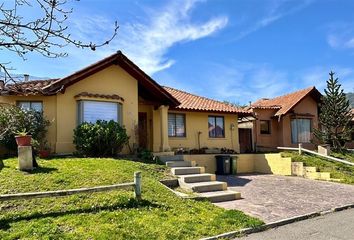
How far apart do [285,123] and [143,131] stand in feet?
43.8

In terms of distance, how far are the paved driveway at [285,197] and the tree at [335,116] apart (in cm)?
925

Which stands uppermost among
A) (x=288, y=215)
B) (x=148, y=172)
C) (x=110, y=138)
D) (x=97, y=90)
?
(x=97, y=90)

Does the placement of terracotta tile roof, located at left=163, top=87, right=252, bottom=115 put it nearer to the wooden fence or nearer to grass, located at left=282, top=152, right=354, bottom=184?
grass, located at left=282, top=152, right=354, bottom=184

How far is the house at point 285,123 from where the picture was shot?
28297 mm

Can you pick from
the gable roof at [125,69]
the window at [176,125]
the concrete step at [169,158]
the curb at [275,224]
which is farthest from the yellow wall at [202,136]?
the curb at [275,224]

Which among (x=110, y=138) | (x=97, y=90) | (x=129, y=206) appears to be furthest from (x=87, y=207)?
(x=97, y=90)

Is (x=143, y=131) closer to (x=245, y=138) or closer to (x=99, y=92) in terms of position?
(x=99, y=92)

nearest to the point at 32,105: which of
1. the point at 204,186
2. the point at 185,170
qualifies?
the point at 185,170

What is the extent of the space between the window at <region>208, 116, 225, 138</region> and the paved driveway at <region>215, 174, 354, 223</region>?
698 cm

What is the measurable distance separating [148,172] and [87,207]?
4.72m

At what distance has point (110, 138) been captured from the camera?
16312 mm

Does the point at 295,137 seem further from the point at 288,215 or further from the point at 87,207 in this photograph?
the point at 87,207

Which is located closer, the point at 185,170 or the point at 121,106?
the point at 185,170

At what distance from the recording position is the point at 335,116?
25.5 metres
